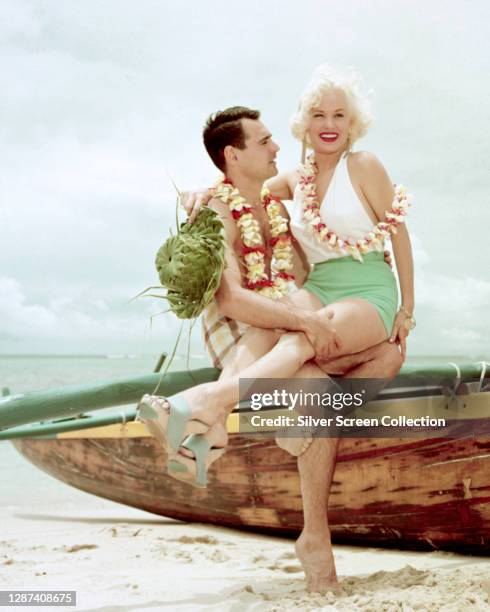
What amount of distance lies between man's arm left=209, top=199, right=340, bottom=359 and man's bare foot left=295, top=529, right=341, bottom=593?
565 mm

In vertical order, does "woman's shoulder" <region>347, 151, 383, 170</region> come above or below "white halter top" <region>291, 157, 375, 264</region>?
above

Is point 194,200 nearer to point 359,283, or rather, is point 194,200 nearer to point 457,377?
point 359,283

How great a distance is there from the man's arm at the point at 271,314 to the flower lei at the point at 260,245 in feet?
0.48

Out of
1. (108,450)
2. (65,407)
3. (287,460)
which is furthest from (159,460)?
(65,407)

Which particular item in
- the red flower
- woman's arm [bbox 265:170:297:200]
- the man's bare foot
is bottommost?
the man's bare foot

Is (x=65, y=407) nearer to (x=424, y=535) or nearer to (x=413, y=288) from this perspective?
(x=413, y=288)

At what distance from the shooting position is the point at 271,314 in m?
2.47

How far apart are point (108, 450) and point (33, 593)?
61.5 inches

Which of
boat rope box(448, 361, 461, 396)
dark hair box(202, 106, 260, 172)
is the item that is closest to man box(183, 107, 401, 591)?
dark hair box(202, 106, 260, 172)

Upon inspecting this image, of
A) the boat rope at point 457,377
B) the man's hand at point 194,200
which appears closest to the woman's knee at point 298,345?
the man's hand at point 194,200

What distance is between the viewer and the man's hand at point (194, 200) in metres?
2.62

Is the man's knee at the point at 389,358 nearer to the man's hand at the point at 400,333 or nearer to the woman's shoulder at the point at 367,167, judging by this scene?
the man's hand at the point at 400,333

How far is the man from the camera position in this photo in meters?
2.49

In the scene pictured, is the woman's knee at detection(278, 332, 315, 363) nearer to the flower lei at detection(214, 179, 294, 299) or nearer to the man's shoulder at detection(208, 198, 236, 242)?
the flower lei at detection(214, 179, 294, 299)
